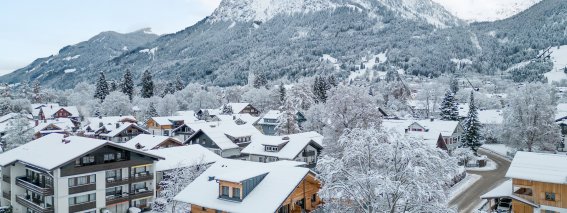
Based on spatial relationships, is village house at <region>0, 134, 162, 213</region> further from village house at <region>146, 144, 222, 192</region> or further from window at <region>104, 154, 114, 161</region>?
village house at <region>146, 144, 222, 192</region>

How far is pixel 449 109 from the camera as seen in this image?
80875mm

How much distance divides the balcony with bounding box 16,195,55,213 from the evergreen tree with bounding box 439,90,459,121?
66.6 m

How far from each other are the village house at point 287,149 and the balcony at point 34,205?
Result: 26.4 metres

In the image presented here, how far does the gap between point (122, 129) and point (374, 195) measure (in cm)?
6754

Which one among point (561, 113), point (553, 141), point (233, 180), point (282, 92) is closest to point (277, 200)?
point (233, 180)

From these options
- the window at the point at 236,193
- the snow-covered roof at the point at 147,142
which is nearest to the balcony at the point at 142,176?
the window at the point at 236,193

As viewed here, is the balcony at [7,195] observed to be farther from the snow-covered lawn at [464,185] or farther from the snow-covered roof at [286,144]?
the snow-covered lawn at [464,185]

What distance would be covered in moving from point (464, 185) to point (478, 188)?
1.59 m

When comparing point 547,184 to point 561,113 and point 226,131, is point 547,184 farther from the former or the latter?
point 561,113

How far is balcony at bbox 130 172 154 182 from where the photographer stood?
4272 cm

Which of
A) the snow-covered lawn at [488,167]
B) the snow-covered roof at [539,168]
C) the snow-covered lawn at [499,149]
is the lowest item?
the snow-covered lawn at [488,167]

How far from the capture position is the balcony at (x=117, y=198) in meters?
40.8

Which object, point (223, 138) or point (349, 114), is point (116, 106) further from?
point (349, 114)

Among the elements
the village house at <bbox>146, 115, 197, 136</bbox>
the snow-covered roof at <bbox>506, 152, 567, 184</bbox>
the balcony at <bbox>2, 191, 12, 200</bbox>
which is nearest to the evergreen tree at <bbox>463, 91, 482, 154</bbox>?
the snow-covered roof at <bbox>506, 152, 567, 184</bbox>
